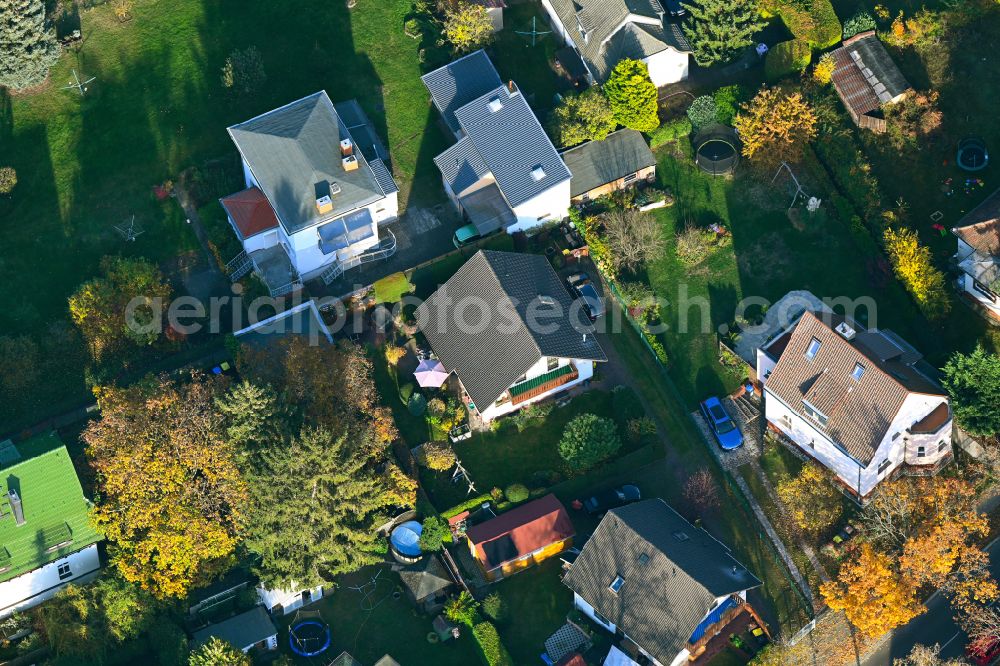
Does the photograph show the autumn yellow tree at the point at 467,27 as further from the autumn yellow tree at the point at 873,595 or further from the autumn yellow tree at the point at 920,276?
the autumn yellow tree at the point at 873,595

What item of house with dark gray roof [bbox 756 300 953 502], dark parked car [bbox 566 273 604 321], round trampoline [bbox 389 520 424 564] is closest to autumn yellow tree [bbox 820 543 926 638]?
house with dark gray roof [bbox 756 300 953 502]

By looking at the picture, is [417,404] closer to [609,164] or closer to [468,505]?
[468,505]

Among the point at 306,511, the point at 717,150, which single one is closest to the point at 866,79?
the point at 717,150

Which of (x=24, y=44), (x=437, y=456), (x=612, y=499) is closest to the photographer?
(x=612, y=499)

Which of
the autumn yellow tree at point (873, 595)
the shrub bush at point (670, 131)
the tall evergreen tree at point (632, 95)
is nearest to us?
the autumn yellow tree at point (873, 595)

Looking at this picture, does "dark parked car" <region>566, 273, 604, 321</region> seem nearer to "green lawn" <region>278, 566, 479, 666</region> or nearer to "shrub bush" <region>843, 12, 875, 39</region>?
"green lawn" <region>278, 566, 479, 666</region>

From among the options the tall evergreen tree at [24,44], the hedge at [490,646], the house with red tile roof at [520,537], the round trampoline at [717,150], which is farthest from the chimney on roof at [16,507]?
the round trampoline at [717,150]
